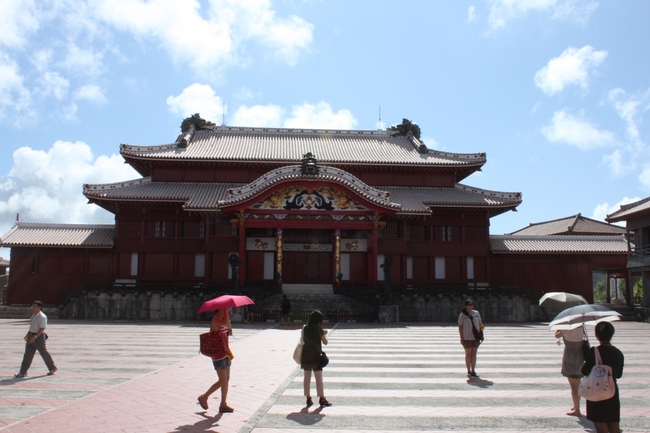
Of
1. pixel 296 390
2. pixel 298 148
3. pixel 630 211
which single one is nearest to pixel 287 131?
pixel 298 148

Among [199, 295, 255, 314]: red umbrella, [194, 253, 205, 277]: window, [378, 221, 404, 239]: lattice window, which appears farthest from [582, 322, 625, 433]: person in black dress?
[194, 253, 205, 277]: window

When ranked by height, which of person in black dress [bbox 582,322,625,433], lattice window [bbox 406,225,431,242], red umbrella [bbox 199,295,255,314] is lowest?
person in black dress [bbox 582,322,625,433]

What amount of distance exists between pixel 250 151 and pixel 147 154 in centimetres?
701

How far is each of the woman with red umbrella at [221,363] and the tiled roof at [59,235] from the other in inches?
1081

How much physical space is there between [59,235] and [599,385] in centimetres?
3429

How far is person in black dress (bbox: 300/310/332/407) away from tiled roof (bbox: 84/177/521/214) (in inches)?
883

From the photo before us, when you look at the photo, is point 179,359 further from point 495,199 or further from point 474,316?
point 495,199

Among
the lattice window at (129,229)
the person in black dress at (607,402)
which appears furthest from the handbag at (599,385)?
the lattice window at (129,229)

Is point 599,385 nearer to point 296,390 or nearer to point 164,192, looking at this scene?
point 296,390

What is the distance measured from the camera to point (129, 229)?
35.2 meters

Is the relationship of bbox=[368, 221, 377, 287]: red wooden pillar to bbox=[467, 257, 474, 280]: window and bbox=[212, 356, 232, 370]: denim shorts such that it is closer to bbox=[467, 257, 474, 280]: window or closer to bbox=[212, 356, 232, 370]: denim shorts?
bbox=[467, 257, 474, 280]: window

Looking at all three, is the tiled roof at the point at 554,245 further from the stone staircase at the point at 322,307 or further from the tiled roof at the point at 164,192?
the tiled roof at the point at 164,192

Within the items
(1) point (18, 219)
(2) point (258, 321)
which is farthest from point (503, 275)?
(1) point (18, 219)

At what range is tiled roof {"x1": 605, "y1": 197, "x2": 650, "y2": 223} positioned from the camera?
35.3 meters
